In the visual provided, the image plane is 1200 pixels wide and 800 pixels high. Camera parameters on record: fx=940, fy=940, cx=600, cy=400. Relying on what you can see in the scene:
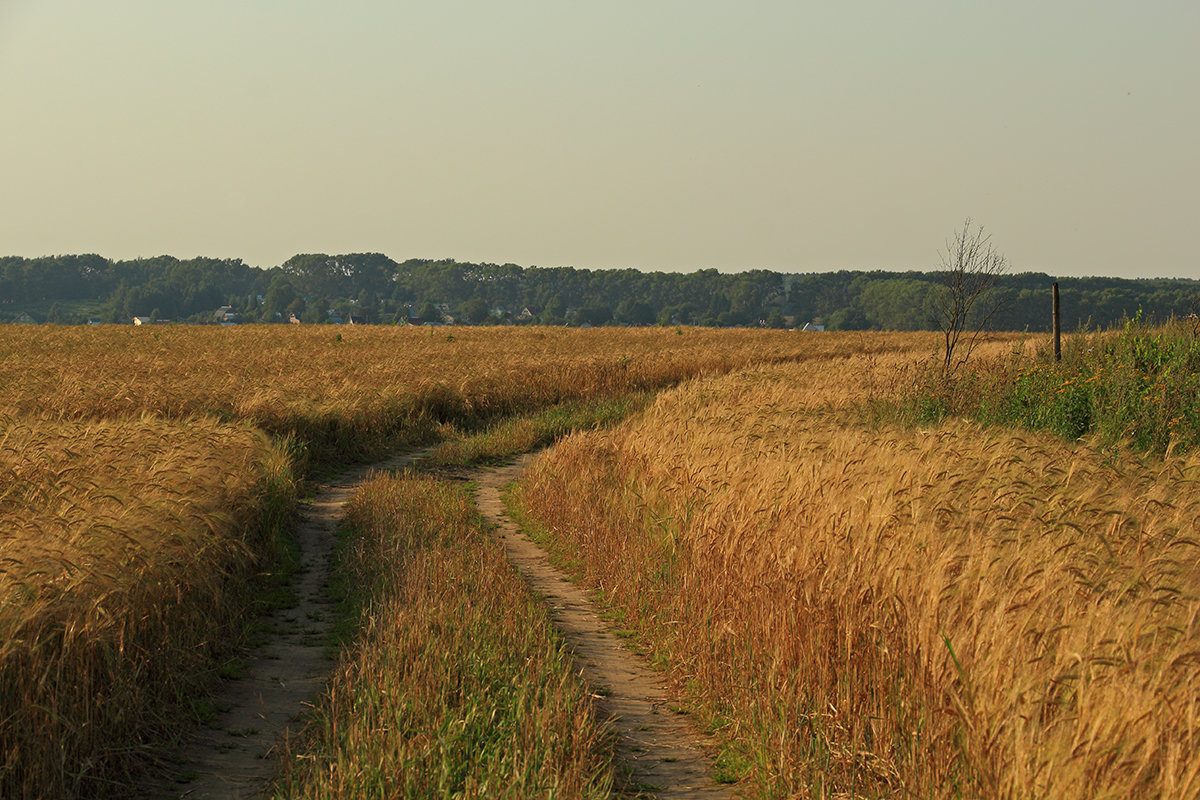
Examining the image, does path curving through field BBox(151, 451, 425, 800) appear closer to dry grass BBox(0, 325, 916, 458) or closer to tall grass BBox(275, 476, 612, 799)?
tall grass BBox(275, 476, 612, 799)

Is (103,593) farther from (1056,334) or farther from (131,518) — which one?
(1056,334)

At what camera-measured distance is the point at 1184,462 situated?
860 cm

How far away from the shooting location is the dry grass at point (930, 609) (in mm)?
3787

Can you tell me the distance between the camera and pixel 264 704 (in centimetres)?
648

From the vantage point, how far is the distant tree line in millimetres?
110875

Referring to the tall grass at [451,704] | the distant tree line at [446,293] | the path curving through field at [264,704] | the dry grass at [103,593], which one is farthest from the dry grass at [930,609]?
the distant tree line at [446,293]

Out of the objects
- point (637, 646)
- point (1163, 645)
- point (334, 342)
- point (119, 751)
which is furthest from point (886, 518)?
point (334, 342)

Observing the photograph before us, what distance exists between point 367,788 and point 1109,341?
57.9ft

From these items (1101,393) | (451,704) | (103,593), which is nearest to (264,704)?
(103,593)

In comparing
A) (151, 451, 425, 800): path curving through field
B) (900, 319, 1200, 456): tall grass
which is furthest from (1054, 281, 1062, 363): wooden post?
(151, 451, 425, 800): path curving through field

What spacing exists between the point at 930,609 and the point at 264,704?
14.6 ft

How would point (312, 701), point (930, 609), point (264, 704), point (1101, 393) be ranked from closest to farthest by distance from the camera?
point (930, 609), point (264, 704), point (312, 701), point (1101, 393)

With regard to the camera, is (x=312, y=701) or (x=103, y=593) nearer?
(x=103, y=593)

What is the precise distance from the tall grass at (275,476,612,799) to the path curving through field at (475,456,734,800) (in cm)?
26
